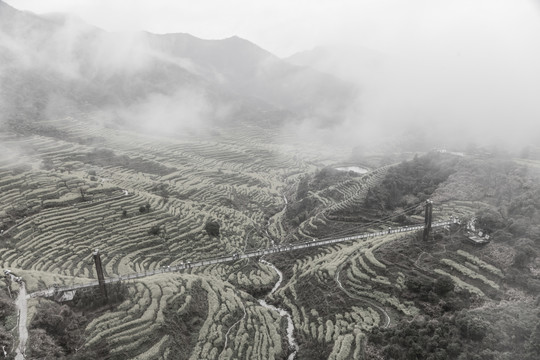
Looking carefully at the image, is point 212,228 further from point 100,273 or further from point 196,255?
point 100,273

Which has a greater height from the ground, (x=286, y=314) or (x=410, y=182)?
(x=410, y=182)

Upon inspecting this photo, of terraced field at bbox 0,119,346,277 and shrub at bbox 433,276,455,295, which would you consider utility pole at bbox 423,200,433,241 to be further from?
terraced field at bbox 0,119,346,277

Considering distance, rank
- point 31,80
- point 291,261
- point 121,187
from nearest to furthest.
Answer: point 291,261 → point 121,187 → point 31,80

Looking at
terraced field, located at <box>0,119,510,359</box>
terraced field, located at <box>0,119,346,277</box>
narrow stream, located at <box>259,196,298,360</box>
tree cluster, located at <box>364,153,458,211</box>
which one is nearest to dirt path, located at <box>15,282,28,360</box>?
terraced field, located at <box>0,119,510,359</box>

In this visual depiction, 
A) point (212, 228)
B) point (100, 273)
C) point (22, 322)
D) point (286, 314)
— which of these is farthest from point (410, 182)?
point (22, 322)

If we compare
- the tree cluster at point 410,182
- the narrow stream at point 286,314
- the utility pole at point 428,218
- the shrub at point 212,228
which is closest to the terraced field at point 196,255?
the narrow stream at point 286,314

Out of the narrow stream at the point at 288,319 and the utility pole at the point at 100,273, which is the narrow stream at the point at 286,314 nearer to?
the narrow stream at the point at 288,319

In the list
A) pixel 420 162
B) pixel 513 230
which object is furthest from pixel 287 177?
pixel 513 230

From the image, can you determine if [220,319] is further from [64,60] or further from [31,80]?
[64,60]
